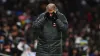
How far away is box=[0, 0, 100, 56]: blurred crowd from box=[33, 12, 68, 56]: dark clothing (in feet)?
11.8

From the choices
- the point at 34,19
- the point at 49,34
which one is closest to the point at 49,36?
the point at 49,34

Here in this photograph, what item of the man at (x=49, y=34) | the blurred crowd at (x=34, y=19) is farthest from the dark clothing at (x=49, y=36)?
the blurred crowd at (x=34, y=19)

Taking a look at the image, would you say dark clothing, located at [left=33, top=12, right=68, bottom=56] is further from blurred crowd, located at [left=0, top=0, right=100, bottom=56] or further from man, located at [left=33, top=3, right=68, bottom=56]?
blurred crowd, located at [left=0, top=0, right=100, bottom=56]

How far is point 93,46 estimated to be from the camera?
64.0 feet

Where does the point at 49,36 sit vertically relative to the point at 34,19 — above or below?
below

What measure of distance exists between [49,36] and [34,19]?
418 inches

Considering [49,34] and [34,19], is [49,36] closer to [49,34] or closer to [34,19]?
[49,34]

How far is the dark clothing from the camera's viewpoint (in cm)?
964

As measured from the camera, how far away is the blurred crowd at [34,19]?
15.4 m

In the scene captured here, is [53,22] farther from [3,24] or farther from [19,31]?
[3,24]

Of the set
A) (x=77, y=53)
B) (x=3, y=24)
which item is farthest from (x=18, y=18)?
(x=77, y=53)

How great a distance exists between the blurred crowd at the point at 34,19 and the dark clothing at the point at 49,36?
3.61 metres

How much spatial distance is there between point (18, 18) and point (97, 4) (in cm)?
620

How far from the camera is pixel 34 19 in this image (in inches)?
796
